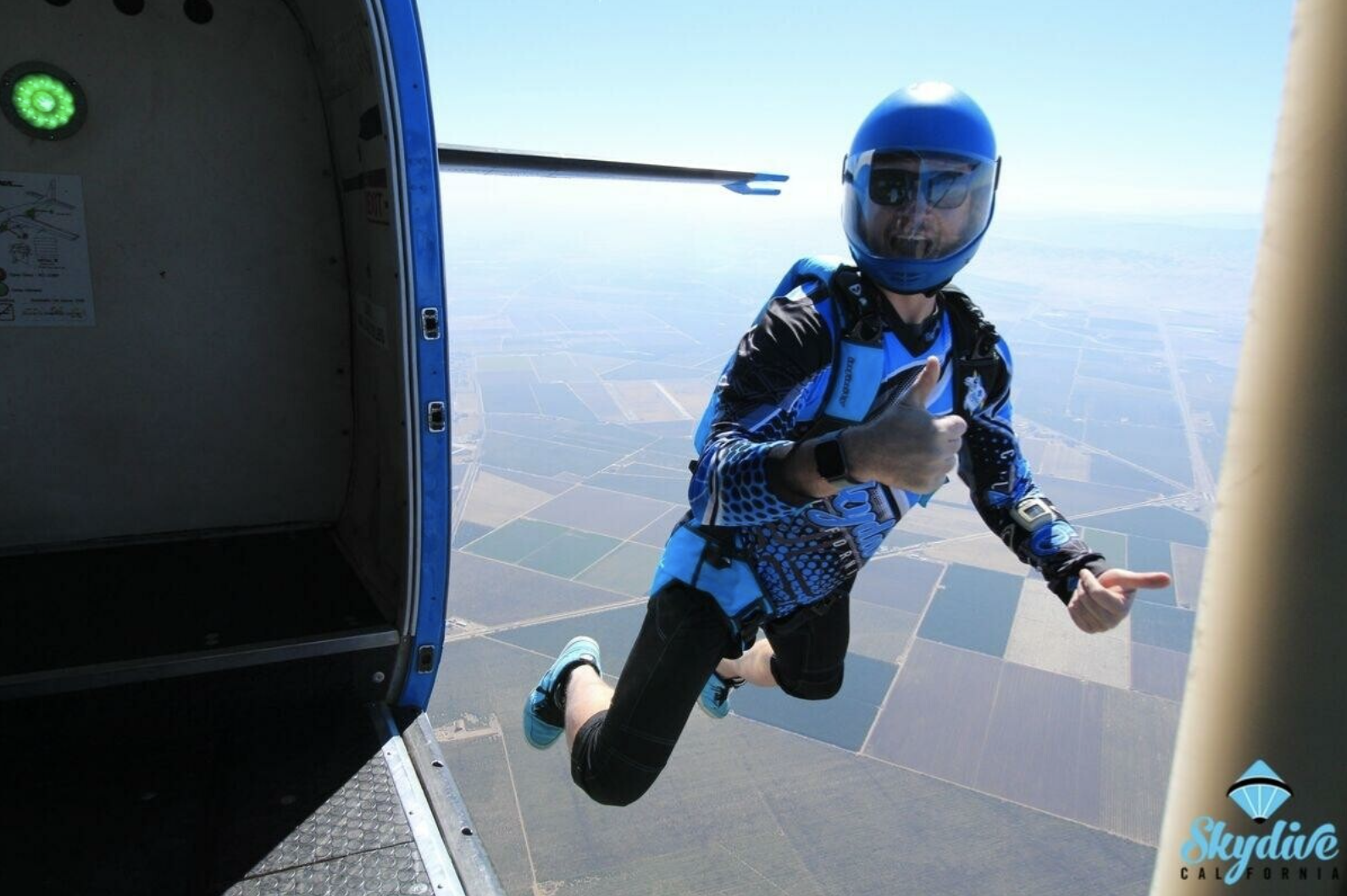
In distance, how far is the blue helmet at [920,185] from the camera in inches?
76.4

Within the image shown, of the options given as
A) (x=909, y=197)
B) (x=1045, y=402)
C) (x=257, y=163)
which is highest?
(x=257, y=163)

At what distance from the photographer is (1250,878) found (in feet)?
1.38

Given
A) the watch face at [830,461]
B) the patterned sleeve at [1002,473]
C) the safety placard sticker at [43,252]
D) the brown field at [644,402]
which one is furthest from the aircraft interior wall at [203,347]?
the brown field at [644,402]

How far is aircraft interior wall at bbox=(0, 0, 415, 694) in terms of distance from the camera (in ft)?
7.56

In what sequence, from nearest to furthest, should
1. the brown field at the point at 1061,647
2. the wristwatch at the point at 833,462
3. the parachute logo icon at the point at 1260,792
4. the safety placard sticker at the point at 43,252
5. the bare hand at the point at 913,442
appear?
the parachute logo icon at the point at 1260,792 → the bare hand at the point at 913,442 → the wristwatch at the point at 833,462 → the safety placard sticker at the point at 43,252 → the brown field at the point at 1061,647

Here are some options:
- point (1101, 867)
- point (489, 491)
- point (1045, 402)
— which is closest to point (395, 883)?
point (1101, 867)

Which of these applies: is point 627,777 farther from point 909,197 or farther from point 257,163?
point 257,163

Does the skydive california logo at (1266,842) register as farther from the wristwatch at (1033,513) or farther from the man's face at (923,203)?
the wristwatch at (1033,513)

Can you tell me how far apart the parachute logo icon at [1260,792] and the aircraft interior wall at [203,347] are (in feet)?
6.67

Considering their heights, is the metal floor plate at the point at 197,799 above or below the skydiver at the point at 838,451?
below

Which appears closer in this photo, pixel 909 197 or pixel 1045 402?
pixel 909 197

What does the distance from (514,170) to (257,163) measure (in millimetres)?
886

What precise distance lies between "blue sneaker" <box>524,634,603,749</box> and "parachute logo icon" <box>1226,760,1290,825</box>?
2554 millimetres

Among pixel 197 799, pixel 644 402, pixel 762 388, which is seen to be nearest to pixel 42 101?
pixel 197 799
